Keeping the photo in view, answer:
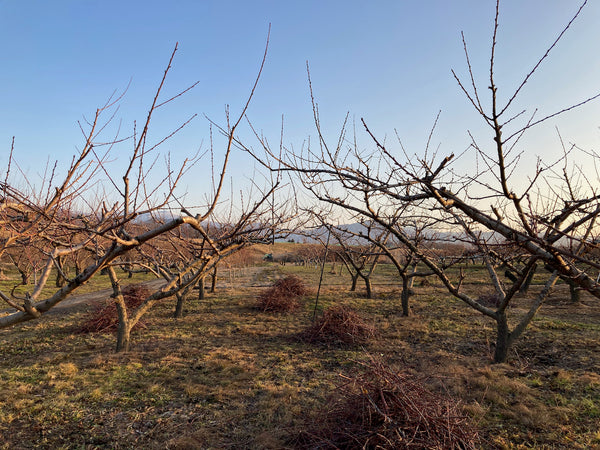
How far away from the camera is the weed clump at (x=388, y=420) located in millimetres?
2834

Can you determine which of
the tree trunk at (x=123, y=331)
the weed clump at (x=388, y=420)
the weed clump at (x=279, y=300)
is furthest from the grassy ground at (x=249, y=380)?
the weed clump at (x=279, y=300)

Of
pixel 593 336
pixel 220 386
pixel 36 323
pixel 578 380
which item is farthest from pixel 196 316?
pixel 593 336

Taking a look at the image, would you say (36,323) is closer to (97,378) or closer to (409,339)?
(97,378)

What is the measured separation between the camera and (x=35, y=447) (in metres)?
3.47

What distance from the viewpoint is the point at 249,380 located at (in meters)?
5.28

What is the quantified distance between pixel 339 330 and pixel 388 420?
463 centimetres

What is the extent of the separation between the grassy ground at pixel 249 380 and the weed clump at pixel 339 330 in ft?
0.99

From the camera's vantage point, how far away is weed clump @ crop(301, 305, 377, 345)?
737 centimetres

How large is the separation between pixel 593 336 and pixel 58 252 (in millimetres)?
9756

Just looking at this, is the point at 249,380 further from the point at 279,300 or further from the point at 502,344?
the point at 279,300

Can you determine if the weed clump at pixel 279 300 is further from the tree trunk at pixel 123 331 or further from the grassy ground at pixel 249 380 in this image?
the tree trunk at pixel 123 331

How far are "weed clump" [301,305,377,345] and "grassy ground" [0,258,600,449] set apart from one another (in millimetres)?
300

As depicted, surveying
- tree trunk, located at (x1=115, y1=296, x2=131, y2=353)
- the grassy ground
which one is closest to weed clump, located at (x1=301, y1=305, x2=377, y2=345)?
the grassy ground

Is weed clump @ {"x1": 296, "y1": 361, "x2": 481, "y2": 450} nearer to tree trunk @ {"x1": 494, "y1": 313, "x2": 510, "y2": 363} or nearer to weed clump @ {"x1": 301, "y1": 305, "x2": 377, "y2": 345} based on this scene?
tree trunk @ {"x1": 494, "y1": 313, "x2": 510, "y2": 363}
